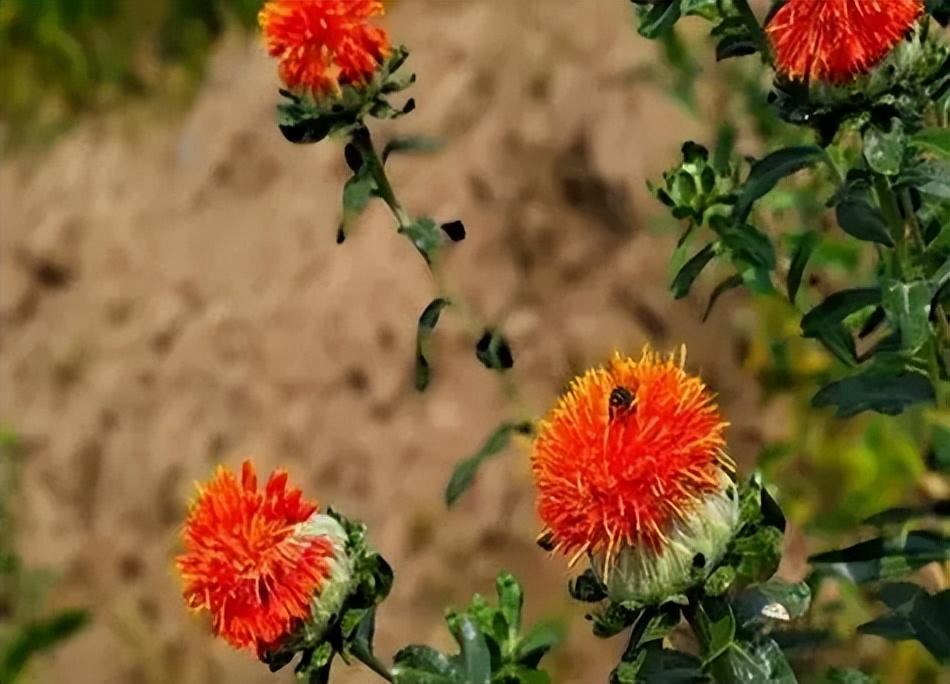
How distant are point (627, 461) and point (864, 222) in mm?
283

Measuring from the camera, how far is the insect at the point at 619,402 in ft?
1.96

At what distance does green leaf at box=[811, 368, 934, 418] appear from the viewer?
0.82m

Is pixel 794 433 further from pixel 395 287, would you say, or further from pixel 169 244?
pixel 169 244

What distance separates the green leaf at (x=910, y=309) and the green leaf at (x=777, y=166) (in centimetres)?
8

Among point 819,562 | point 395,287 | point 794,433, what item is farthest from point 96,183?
point 819,562

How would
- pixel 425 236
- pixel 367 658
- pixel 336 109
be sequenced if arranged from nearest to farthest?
1. pixel 367 658
2. pixel 336 109
3. pixel 425 236

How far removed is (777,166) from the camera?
783 mm

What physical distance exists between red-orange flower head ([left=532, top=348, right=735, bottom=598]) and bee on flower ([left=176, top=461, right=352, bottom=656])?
119 mm

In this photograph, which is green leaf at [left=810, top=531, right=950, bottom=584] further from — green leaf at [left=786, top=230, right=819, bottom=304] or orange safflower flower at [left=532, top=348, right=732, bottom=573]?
orange safflower flower at [left=532, top=348, right=732, bottom=573]

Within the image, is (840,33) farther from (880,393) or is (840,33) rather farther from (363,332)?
(363,332)

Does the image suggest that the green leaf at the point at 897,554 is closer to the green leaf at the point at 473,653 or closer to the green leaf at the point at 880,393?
the green leaf at the point at 880,393

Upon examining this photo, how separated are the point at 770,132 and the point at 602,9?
36.8 inches

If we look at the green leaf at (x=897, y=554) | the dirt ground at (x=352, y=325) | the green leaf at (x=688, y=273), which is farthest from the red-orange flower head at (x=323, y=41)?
the dirt ground at (x=352, y=325)

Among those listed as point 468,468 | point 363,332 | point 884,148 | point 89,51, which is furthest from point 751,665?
point 89,51
